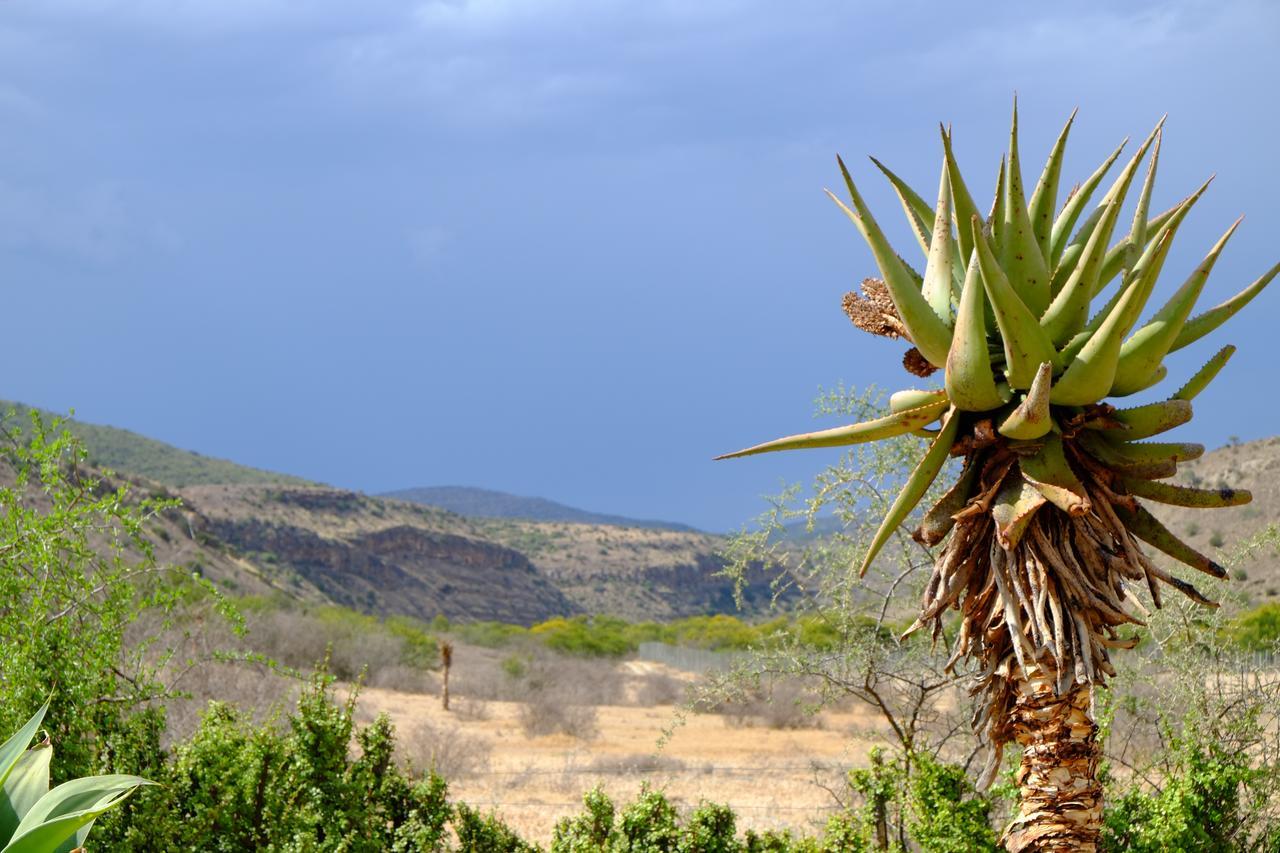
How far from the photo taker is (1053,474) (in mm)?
3820

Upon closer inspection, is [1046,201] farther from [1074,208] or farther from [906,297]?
[906,297]

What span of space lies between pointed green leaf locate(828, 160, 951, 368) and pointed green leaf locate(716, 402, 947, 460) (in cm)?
20

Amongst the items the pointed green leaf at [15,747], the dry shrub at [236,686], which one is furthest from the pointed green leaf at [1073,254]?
the dry shrub at [236,686]

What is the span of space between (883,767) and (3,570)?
17.3ft

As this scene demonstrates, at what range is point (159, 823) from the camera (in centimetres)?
651

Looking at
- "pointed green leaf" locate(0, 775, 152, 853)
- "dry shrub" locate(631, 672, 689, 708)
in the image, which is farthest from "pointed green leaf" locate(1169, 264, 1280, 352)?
"dry shrub" locate(631, 672, 689, 708)

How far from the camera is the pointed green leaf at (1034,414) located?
3.60 meters

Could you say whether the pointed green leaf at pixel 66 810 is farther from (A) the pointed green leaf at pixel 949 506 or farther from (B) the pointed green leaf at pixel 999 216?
(B) the pointed green leaf at pixel 999 216

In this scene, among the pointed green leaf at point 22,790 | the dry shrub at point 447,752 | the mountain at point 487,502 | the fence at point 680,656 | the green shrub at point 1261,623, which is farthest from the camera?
the mountain at point 487,502

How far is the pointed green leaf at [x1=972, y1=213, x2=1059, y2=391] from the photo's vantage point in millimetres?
3615

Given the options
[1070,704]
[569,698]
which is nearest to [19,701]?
[1070,704]

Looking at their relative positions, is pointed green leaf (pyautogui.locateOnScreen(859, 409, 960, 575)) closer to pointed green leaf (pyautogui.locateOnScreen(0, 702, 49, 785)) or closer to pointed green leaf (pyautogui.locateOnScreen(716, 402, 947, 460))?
pointed green leaf (pyautogui.locateOnScreen(716, 402, 947, 460))

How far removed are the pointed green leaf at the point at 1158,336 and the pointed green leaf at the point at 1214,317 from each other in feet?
0.95

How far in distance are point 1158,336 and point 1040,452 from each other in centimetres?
60
